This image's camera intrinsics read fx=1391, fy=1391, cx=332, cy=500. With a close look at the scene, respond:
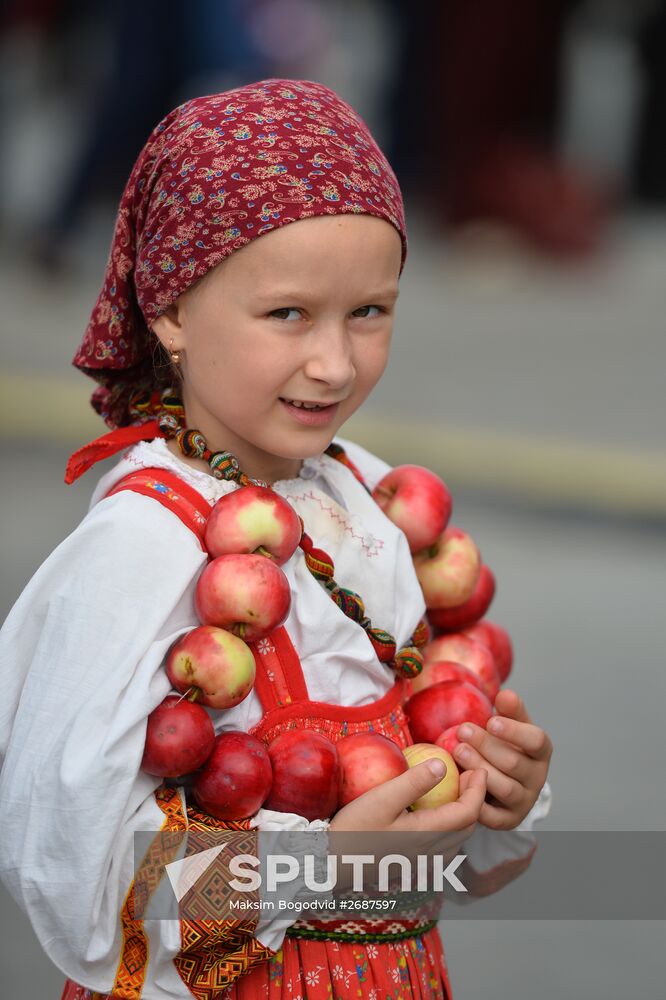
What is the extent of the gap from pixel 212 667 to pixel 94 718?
0.16 metres

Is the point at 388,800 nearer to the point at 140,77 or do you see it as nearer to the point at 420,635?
the point at 420,635

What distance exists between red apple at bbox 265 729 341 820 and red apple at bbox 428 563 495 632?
48 centimetres

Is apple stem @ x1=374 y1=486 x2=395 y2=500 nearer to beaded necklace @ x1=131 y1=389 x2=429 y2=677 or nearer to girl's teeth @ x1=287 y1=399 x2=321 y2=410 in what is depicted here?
beaded necklace @ x1=131 y1=389 x2=429 y2=677

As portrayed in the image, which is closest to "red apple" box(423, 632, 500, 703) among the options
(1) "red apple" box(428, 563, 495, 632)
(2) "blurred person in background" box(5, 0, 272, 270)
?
(1) "red apple" box(428, 563, 495, 632)

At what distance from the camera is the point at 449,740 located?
204cm

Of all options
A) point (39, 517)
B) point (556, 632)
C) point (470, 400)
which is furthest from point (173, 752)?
point (470, 400)

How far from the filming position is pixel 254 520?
1.87 metres

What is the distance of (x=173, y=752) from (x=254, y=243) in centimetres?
67

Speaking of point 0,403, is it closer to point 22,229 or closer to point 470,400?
point 470,400

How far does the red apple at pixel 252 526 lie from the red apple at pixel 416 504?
348 mm

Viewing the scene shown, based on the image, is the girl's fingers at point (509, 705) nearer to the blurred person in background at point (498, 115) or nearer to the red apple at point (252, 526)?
the red apple at point (252, 526)

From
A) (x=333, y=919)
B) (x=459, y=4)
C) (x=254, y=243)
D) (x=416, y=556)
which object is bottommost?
(x=333, y=919)

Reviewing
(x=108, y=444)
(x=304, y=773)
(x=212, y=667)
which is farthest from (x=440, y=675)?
(x=108, y=444)

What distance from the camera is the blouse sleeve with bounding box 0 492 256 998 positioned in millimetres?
1711
